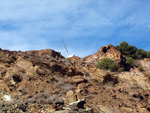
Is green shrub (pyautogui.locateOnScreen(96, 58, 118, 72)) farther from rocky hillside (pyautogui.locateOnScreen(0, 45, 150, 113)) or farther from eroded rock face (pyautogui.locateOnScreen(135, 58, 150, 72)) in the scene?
eroded rock face (pyautogui.locateOnScreen(135, 58, 150, 72))

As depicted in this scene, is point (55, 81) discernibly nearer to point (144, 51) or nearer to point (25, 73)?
point (25, 73)

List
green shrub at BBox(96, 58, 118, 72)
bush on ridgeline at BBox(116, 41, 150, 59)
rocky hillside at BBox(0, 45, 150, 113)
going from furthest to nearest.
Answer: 1. bush on ridgeline at BBox(116, 41, 150, 59)
2. green shrub at BBox(96, 58, 118, 72)
3. rocky hillside at BBox(0, 45, 150, 113)

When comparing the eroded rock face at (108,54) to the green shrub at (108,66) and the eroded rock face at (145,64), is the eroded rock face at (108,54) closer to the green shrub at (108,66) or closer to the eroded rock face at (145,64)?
the green shrub at (108,66)

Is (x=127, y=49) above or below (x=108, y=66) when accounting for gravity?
above

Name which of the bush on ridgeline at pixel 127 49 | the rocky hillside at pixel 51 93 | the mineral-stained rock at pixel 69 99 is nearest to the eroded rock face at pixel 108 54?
the bush on ridgeline at pixel 127 49

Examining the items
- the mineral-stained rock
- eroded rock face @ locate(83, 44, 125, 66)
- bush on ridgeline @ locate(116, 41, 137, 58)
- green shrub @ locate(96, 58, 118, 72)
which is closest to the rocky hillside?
the mineral-stained rock

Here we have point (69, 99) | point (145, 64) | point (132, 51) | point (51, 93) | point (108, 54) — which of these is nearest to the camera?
point (69, 99)

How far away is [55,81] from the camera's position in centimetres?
1047

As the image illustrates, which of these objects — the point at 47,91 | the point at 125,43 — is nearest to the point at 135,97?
the point at 47,91

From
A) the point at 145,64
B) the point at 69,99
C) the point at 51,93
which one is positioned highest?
the point at 145,64

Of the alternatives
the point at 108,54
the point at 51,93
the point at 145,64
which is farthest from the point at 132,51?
the point at 51,93

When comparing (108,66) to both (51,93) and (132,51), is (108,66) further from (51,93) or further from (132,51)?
(132,51)

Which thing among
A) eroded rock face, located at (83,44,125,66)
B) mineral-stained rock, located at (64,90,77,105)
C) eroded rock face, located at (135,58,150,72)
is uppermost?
eroded rock face, located at (83,44,125,66)

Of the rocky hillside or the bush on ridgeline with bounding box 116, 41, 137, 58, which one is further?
the bush on ridgeline with bounding box 116, 41, 137, 58
